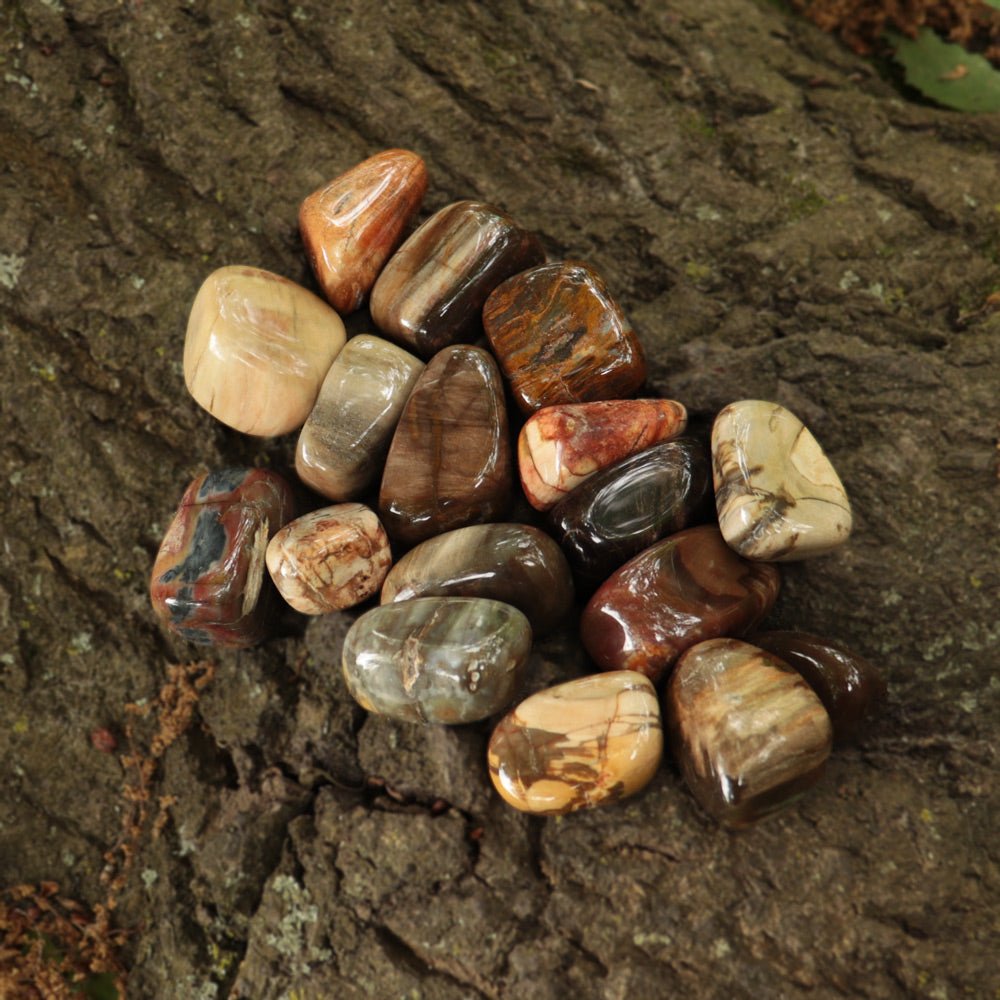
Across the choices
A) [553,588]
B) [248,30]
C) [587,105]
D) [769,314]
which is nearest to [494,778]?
[553,588]

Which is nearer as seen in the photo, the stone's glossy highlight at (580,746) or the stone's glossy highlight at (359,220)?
the stone's glossy highlight at (580,746)

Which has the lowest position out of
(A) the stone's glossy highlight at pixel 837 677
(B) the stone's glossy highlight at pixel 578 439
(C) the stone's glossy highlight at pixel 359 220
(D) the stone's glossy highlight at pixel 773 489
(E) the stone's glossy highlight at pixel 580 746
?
(A) the stone's glossy highlight at pixel 837 677

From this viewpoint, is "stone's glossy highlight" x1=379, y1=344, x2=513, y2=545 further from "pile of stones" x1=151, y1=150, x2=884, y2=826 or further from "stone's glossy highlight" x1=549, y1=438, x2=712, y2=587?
"stone's glossy highlight" x1=549, y1=438, x2=712, y2=587

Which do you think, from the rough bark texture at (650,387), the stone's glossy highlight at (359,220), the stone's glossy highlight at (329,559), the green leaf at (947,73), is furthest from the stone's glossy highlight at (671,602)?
the green leaf at (947,73)

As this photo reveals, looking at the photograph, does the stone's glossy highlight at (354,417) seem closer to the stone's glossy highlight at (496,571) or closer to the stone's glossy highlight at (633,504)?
the stone's glossy highlight at (496,571)

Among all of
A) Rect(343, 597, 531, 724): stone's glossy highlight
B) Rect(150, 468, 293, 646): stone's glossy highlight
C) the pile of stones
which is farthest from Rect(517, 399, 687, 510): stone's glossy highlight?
Rect(150, 468, 293, 646): stone's glossy highlight

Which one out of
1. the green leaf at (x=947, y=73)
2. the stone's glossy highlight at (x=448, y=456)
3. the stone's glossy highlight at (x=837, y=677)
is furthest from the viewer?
the green leaf at (x=947, y=73)
